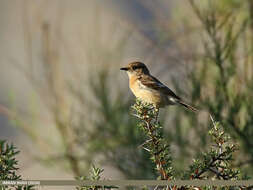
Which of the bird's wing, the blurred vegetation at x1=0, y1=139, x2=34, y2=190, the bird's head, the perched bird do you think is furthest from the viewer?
the bird's head

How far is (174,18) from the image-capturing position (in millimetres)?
4688

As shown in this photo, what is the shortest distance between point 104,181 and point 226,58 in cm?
194

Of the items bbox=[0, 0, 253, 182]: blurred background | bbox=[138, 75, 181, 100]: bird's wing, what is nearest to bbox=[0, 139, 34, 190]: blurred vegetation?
bbox=[0, 0, 253, 182]: blurred background

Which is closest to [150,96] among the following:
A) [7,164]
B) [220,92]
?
[220,92]

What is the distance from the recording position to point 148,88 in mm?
4555

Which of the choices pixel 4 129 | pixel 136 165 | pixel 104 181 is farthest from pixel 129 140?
pixel 4 129

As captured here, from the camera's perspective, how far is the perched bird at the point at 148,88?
426 centimetres

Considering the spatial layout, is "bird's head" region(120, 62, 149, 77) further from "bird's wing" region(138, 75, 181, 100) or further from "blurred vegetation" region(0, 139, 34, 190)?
"blurred vegetation" region(0, 139, 34, 190)

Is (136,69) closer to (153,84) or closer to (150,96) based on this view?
(153,84)

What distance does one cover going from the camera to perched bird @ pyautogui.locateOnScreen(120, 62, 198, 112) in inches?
168

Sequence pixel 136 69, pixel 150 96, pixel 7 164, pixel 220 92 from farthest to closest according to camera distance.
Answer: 1. pixel 136 69
2. pixel 150 96
3. pixel 220 92
4. pixel 7 164

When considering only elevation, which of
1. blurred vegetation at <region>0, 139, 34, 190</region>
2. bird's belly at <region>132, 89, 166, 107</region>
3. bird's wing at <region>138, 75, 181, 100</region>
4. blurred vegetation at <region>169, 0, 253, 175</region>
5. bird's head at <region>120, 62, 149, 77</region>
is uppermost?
bird's head at <region>120, 62, 149, 77</region>

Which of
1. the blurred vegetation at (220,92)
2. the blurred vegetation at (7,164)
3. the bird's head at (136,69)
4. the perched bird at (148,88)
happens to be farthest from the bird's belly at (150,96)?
the blurred vegetation at (7,164)

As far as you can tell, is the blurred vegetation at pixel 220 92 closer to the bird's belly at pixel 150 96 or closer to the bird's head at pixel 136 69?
the bird's belly at pixel 150 96
